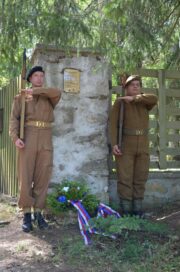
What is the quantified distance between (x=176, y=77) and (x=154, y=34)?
72.6 inches

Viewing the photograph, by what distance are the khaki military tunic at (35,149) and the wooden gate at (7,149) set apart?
144 centimetres

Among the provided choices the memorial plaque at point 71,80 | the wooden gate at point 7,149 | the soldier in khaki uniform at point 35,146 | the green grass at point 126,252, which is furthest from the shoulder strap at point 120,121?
the wooden gate at point 7,149

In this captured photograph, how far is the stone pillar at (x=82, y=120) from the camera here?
5797mm

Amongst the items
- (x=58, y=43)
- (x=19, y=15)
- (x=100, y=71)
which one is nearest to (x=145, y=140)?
(x=100, y=71)

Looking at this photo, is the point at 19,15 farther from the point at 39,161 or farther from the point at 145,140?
the point at 145,140

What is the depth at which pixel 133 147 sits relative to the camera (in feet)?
18.6

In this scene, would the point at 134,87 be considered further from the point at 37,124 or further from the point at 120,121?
the point at 37,124

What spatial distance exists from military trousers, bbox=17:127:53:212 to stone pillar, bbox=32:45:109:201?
50 cm

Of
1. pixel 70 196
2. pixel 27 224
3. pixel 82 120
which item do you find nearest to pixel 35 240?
pixel 27 224

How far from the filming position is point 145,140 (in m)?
5.77

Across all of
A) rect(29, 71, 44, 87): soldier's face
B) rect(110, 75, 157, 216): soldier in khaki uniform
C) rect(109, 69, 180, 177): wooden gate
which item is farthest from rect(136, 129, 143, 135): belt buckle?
rect(29, 71, 44, 87): soldier's face

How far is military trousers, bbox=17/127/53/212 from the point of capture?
518cm

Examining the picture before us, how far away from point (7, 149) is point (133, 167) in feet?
8.21

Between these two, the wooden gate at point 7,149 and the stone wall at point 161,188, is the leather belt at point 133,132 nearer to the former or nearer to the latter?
the stone wall at point 161,188
